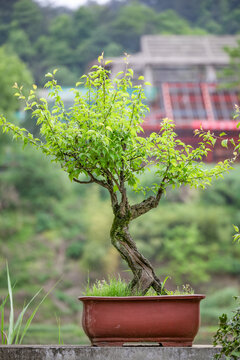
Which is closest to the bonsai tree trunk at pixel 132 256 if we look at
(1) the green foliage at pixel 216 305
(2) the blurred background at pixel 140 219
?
(2) the blurred background at pixel 140 219

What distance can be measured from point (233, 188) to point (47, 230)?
572cm

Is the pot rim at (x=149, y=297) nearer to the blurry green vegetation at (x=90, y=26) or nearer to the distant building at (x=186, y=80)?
the distant building at (x=186, y=80)

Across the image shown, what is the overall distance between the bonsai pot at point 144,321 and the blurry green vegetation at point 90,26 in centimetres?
2131

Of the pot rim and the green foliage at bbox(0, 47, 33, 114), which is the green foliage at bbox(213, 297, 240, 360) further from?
the green foliage at bbox(0, 47, 33, 114)

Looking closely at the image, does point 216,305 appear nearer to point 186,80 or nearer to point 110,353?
point 186,80

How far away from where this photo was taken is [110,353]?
5.31 feet

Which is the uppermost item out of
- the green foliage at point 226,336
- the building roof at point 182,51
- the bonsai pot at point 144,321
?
the building roof at point 182,51

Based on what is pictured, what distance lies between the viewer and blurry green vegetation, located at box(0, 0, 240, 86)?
23.6 metres

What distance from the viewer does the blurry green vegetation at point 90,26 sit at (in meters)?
23.6

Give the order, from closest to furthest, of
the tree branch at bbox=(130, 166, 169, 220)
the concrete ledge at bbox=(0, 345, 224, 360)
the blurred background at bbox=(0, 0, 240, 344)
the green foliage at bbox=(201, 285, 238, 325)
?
the concrete ledge at bbox=(0, 345, 224, 360) < the tree branch at bbox=(130, 166, 169, 220) < the green foliage at bbox=(201, 285, 238, 325) < the blurred background at bbox=(0, 0, 240, 344)

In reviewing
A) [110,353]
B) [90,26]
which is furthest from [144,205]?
[90,26]

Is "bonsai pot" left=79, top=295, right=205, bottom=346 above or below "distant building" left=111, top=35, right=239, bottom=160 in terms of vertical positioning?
below

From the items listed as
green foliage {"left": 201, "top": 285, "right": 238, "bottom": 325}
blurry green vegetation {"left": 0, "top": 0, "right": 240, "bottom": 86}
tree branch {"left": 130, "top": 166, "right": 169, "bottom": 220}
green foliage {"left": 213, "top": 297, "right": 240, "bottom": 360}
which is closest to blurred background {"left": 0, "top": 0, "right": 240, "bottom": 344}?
green foliage {"left": 201, "top": 285, "right": 238, "bottom": 325}

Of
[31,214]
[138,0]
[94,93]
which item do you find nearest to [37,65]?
[138,0]
